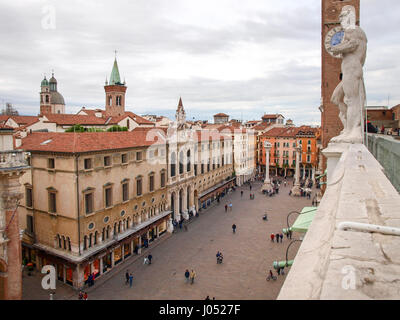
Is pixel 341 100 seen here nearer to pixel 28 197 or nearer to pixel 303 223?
pixel 303 223

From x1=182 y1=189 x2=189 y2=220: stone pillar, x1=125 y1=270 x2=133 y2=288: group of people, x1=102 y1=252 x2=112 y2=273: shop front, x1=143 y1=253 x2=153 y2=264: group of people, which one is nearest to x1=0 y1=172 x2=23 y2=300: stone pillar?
x1=125 y1=270 x2=133 y2=288: group of people

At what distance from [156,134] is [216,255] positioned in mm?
12353

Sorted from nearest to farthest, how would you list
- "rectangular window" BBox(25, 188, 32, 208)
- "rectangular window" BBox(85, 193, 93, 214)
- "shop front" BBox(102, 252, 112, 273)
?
1. "rectangular window" BBox(85, 193, 93, 214)
2. "shop front" BBox(102, 252, 112, 273)
3. "rectangular window" BBox(25, 188, 32, 208)

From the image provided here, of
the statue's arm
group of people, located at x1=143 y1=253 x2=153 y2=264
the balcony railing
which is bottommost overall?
group of people, located at x1=143 y1=253 x2=153 y2=264

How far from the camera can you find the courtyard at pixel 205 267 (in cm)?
1883

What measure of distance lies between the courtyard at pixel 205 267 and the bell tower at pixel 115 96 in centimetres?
3818

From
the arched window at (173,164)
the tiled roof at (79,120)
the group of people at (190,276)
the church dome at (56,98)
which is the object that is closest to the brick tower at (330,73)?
the group of people at (190,276)

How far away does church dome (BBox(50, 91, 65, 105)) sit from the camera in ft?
280

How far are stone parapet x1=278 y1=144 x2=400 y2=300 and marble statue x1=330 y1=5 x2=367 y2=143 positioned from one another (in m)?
4.88

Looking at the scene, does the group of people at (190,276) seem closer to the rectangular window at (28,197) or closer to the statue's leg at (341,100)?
the rectangular window at (28,197)

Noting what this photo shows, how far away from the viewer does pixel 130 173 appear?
25.3m

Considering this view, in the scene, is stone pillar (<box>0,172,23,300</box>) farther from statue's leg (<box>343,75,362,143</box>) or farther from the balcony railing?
statue's leg (<box>343,75,362,143</box>)

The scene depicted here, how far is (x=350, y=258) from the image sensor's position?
75.1 inches
